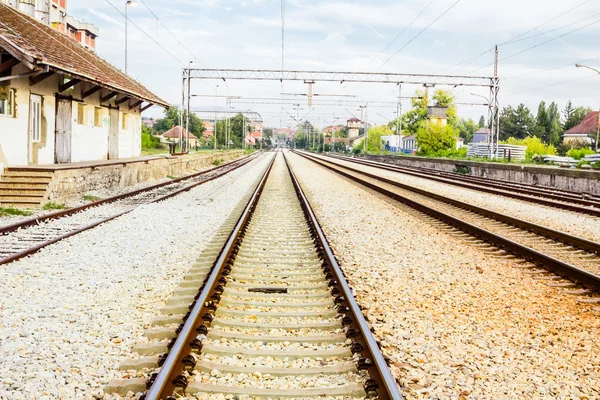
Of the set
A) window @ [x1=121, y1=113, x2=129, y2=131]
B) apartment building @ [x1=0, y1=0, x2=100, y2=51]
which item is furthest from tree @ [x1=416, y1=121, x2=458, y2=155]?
window @ [x1=121, y1=113, x2=129, y2=131]

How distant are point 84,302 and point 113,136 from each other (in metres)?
21.0

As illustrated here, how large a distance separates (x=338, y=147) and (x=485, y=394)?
124598mm

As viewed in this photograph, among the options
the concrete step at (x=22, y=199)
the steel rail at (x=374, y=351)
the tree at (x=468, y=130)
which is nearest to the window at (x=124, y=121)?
the concrete step at (x=22, y=199)

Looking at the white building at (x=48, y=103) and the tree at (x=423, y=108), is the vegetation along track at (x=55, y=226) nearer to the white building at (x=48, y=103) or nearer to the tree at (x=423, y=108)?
the white building at (x=48, y=103)

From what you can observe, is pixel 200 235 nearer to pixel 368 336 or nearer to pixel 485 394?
pixel 368 336

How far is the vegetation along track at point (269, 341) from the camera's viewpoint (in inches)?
156

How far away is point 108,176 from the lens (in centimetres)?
1988

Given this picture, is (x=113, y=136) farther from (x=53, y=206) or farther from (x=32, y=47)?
(x=53, y=206)

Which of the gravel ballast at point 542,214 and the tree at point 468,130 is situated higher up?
the tree at point 468,130

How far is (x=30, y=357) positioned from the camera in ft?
15.0

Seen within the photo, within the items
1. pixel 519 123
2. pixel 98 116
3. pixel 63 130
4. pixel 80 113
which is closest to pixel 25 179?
pixel 63 130

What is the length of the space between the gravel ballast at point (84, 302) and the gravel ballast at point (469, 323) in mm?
2271

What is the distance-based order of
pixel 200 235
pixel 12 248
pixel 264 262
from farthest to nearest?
pixel 200 235 < pixel 12 248 < pixel 264 262

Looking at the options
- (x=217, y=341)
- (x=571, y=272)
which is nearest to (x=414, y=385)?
(x=217, y=341)
